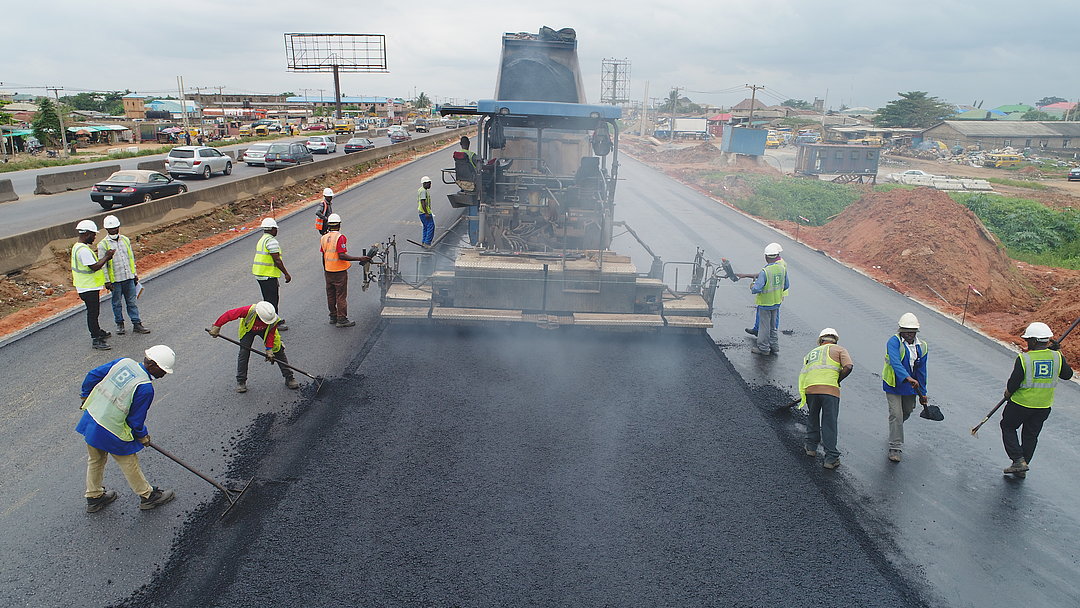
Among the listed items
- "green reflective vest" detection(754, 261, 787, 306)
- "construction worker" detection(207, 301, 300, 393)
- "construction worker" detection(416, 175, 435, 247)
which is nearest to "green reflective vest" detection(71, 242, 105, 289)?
"construction worker" detection(207, 301, 300, 393)

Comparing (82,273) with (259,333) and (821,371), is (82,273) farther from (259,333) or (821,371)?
(821,371)

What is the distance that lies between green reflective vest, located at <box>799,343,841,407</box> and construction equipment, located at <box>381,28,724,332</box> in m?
2.70

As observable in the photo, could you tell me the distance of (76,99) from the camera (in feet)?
356

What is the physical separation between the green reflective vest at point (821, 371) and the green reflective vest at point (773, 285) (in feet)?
8.40

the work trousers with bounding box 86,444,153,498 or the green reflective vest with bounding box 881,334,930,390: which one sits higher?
the green reflective vest with bounding box 881,334,930,390

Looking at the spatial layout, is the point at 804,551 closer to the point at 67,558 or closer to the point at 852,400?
the point at 852,400

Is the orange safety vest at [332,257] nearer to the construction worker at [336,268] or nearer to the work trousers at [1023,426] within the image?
the construction worker at [336,268]

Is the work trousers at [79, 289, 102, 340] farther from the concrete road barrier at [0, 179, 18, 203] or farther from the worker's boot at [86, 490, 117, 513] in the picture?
the concrete road barrier at [0, 179, 18, 203]

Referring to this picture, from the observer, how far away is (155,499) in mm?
4957

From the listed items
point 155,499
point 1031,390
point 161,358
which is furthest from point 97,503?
point 1031,390

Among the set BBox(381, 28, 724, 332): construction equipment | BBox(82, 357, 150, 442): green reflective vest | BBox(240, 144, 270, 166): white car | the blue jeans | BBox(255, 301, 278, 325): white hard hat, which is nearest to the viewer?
BBox(82, 357, 150, 442): green reflective vest

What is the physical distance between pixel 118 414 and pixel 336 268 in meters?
4.44

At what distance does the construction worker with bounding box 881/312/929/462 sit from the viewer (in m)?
5.92

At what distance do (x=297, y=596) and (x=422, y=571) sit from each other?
0.81 m
